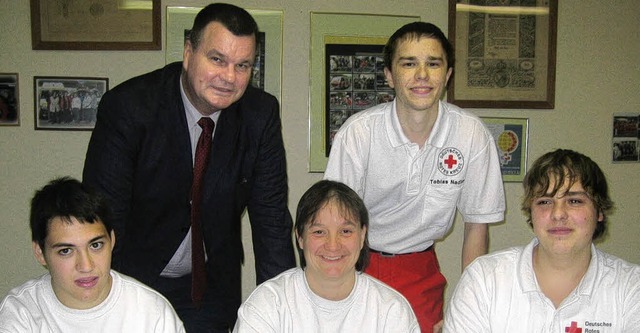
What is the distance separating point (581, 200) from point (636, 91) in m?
2.04

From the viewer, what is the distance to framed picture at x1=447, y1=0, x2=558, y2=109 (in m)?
3.08

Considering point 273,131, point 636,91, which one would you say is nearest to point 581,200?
point 273,131

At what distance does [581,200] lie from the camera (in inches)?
62.3

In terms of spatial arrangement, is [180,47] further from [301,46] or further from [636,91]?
[636,91]

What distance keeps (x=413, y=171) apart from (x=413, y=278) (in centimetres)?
39

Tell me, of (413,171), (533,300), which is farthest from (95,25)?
(533,300)

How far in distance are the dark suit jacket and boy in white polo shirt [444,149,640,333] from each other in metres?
0.74

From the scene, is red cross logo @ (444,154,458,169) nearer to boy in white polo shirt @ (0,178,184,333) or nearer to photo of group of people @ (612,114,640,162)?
boy in white polo shirt @ (0,178,184,333)

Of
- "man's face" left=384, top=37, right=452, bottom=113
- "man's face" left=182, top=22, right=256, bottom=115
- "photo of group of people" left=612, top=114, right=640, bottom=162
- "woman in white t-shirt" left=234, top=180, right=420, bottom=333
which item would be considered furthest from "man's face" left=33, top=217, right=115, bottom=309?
"photo of group of people" left=612, top=114, right=640, bottom=162

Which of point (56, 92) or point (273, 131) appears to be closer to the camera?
point (273, 131)

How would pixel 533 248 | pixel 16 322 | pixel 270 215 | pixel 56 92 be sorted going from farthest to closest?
pixel 56 92, pixel 270 215, pixel 533 248, pixel 16 322

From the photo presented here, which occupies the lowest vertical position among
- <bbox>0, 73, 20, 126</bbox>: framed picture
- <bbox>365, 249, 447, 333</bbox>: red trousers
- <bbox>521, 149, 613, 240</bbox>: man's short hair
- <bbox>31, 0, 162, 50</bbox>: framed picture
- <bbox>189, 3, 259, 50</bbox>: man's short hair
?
<bbox>365, 249, 447, 333</bbox>: red trousers

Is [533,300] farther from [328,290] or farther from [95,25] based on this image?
[95,25]

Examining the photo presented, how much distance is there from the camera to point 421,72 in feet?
6.49
